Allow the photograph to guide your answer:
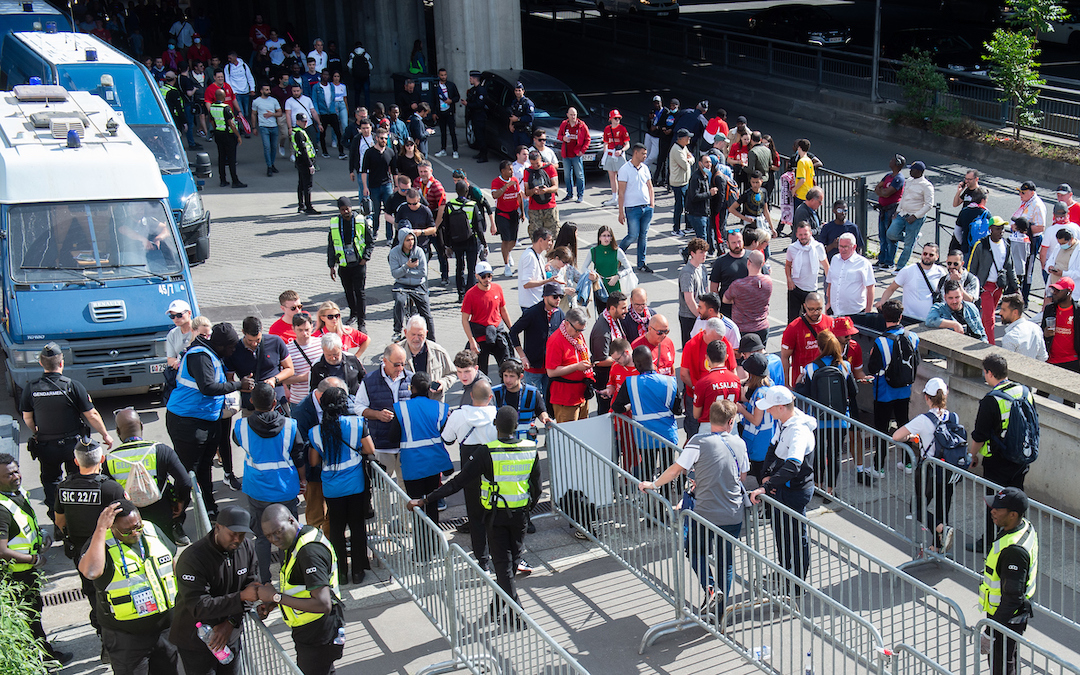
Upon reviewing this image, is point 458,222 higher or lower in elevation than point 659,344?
higher

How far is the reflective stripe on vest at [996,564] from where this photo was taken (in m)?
6.94

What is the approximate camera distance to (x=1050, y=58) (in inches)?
1294

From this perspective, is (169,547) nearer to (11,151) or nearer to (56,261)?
(56,261)

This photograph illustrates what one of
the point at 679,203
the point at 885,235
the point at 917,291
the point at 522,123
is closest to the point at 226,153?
the point at 522,123

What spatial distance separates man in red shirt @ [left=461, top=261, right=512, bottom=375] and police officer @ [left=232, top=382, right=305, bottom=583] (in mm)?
3296

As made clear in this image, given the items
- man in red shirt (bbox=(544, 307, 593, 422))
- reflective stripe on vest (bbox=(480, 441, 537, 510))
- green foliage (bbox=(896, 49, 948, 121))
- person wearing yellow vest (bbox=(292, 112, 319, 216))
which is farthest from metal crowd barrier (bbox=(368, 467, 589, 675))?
green foliage (bbox=(896, 49, 948, 121))

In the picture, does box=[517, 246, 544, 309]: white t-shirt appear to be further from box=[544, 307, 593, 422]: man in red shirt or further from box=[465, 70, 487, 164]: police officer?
box=[465, 70, 487, 164]: police officer

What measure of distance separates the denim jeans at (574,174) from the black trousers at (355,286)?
7435 mm

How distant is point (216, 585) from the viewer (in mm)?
6391

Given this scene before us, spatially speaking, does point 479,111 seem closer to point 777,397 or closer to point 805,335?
point 805,335

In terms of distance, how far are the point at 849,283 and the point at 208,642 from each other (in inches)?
320

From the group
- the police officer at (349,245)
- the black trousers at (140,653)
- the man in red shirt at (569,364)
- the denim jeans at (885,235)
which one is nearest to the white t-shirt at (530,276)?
the man in red shirt at (569,364)

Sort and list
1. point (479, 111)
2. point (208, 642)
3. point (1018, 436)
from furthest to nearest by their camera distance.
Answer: point (479, 111), point (1018, 436), point (208, 642)

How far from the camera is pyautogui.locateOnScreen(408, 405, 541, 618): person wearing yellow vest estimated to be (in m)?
7.90
